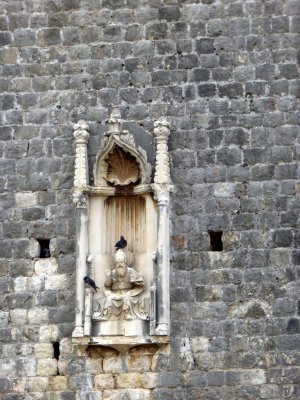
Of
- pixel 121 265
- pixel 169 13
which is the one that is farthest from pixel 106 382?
pixel 169 13

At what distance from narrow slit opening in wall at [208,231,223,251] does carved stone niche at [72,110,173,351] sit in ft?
2.00

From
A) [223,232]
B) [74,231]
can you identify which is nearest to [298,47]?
[223,232]

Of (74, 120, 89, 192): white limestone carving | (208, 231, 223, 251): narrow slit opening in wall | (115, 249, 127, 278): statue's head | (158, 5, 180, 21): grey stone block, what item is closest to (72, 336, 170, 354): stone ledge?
(115, 249, 127, 278): statue's head

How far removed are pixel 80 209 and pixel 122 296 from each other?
1330 millimetres

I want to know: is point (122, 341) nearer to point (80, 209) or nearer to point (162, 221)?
point (162, 221)

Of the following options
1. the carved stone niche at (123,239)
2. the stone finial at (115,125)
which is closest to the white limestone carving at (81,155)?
the carved stone niche at (123,239)

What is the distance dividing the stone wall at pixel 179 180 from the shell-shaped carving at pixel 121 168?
31cm

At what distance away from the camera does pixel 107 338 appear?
1597 centimetres

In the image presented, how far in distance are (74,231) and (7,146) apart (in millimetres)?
1568

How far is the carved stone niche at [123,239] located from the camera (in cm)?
1600

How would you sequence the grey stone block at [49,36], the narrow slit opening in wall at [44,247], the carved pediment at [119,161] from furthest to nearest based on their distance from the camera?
the grey stone block at [49,36], the narrow slit opening in wall at [44,247], the carved pediment at [119,161]

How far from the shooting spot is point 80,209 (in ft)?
54.0

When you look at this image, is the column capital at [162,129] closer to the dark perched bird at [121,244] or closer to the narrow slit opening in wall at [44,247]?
the dark perched bird at [121,244]

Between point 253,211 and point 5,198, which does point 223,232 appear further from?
point 5,198
